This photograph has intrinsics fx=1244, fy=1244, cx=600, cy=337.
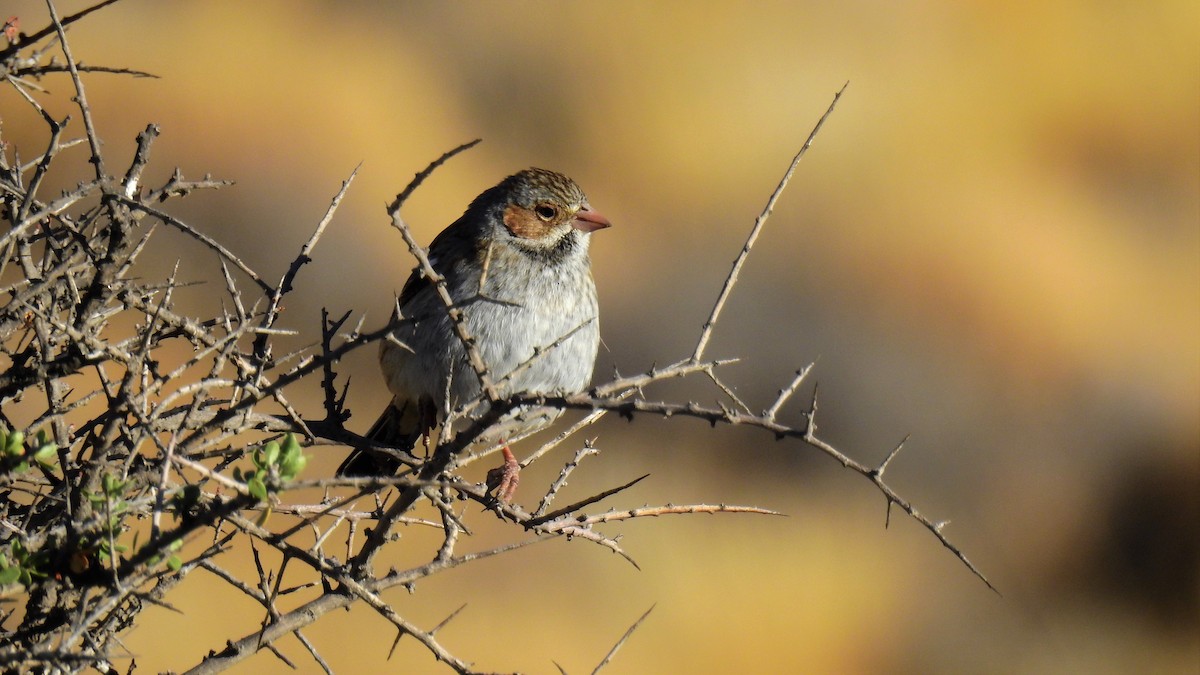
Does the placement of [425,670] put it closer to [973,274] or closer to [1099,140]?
[973,274]

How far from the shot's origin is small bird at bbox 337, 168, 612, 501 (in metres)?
5.17

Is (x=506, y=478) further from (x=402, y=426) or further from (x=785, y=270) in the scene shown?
(x=785, y=270)

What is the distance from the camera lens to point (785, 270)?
1432 cm

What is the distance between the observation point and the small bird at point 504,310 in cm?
517

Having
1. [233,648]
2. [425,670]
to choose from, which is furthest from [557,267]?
[425,670]

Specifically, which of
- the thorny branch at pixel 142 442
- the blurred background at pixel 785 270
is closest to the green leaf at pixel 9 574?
the thorny branch at pixel 142 442

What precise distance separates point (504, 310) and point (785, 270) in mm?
9508

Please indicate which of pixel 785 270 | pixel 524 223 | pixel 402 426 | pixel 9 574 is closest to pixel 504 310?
pixel 524 223

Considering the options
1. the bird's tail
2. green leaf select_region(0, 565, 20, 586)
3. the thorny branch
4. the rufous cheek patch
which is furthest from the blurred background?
green leaf select_region(0, 565, 20, 586)

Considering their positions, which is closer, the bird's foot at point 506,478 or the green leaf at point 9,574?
the green leaf at point 9,574

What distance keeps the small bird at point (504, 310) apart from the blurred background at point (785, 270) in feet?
15.6

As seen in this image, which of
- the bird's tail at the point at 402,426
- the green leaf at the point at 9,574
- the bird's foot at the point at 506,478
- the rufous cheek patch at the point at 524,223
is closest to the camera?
the green leaf at the point at 9,574

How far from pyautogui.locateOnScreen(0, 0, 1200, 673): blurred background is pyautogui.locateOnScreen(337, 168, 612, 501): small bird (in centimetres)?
477

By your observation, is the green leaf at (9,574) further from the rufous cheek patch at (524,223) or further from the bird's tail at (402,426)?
the rufous cheek patch at (524,223)
